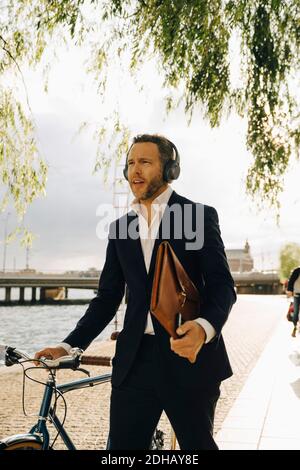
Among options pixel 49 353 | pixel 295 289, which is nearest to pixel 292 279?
pixel 295 289

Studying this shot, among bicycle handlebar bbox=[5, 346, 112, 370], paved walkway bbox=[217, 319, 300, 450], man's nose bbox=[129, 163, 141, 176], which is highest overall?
man's nose bbox=[129, 163, 141, 176]

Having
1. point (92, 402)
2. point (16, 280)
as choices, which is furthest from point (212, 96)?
point (16, 280)

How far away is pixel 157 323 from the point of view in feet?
7.22

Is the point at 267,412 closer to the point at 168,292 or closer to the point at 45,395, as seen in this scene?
the point at 45,395

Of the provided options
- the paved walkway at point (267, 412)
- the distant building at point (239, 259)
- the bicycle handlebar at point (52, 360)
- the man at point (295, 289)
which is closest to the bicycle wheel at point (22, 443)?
the bicycle handlebar at point (52, 360)

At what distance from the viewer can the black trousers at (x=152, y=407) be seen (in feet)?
6.95

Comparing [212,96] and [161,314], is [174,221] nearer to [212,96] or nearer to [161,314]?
[161,314]

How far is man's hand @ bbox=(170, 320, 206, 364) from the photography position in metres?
1.86

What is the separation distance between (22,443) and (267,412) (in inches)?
178

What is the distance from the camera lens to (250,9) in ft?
19.7

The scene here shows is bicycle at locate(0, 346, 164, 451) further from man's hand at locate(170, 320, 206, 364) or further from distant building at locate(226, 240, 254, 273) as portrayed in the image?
distant building at locate(226, 240, 254, 273)

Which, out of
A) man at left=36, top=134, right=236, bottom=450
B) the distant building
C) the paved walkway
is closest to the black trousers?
man at left=36, top=134, right=236, bottom=450

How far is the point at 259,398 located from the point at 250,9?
14.8ft

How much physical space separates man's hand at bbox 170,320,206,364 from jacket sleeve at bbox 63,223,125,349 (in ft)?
2.37
